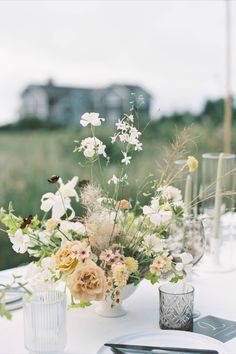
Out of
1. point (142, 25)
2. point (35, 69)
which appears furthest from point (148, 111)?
point (35, 69)

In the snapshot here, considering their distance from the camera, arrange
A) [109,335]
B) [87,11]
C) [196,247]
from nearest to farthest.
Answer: [109,335], [196,247], [87,11]

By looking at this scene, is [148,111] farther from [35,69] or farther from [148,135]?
[35,69]

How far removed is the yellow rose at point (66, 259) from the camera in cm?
109

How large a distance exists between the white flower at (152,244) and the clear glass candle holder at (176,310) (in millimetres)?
93

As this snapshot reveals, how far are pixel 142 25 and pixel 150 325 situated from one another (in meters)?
3.66

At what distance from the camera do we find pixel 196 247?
141 centimetres

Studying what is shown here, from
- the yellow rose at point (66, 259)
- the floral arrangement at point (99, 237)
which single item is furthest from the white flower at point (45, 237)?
the yellow rose at point (66, 259)

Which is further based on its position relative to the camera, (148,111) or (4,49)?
(148,111)

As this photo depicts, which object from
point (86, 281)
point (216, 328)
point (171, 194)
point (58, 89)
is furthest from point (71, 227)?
point (58, 89)

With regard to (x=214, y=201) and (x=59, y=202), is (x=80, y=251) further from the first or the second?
(x=214, y=201)

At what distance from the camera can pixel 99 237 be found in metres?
1.16

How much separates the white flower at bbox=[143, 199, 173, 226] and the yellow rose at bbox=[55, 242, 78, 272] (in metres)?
0.19

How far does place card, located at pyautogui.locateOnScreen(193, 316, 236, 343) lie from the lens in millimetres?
1123

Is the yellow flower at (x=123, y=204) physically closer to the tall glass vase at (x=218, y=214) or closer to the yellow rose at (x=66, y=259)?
the yellow rose at (x=66, y=259)
